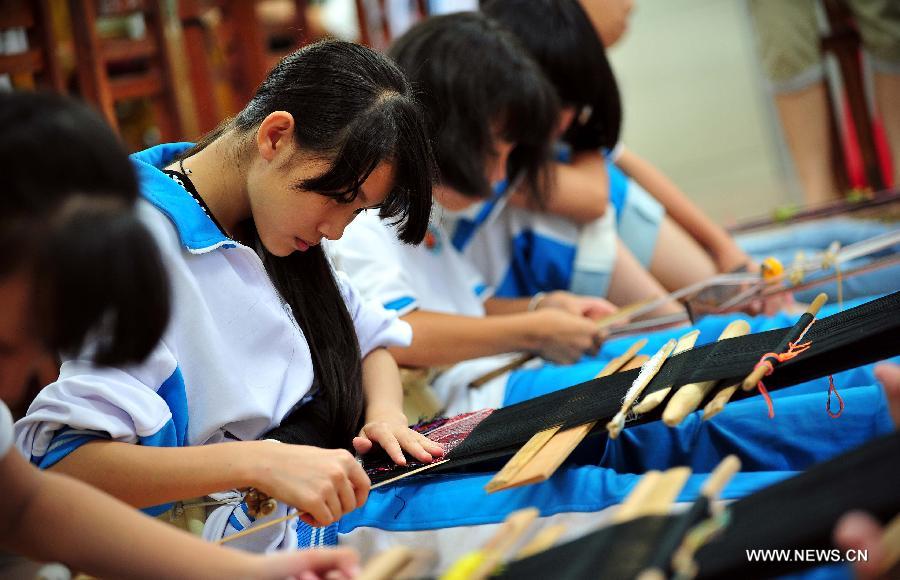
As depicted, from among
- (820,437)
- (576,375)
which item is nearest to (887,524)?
(820,437)

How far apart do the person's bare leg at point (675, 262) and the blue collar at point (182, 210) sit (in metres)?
1.41

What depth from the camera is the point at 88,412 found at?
40.6 inches

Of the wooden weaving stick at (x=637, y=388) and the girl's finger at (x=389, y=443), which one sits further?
the girl's finger at (x=389, y=443)

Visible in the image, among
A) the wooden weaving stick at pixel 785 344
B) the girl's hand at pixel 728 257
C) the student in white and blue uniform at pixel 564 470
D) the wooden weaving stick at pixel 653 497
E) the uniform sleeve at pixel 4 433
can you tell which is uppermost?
the uniform sleeve at pixel 4 433

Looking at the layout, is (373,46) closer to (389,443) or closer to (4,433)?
(389,443)

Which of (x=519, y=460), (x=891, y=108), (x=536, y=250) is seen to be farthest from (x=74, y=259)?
(x=891, y=108)

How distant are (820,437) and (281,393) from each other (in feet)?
2.14

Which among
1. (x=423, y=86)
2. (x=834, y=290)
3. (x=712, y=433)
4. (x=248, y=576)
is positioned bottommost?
(x=834, y=290)

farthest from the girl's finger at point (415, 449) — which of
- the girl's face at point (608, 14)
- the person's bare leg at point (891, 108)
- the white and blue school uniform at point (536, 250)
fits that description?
the person's bare leg at point (891, 108)

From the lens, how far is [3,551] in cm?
100

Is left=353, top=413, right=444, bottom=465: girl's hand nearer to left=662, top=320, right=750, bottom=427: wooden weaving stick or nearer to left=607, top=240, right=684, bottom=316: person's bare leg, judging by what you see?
left=662, top=320, right=750, bottom=427: wooden weaving stick

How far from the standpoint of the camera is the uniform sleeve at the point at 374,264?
1.71m

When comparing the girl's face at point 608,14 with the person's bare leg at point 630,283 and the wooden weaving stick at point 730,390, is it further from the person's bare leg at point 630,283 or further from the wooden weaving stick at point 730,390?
the wooden weaving stick at point 730,390

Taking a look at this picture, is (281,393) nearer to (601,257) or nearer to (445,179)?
(445,179)
